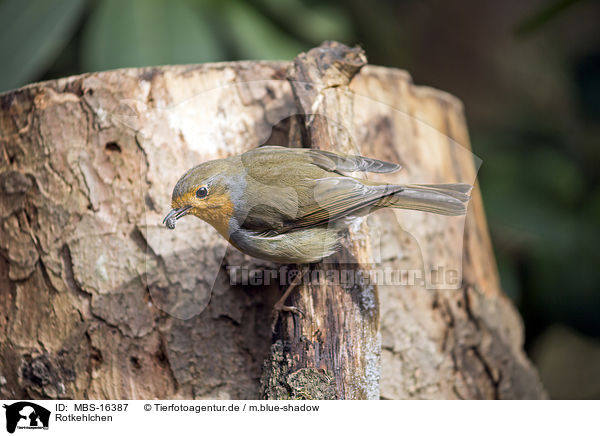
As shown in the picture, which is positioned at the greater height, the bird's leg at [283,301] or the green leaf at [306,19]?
the green leaf at [306,19]

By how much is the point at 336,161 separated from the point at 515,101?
3.61 m

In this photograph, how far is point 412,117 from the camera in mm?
2203

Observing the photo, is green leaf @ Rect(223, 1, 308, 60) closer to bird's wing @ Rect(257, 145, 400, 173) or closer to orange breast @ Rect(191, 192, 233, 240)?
bird's wing @ Rect(257, 145, 400, 173)

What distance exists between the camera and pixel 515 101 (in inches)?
183

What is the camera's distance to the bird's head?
1448 mm

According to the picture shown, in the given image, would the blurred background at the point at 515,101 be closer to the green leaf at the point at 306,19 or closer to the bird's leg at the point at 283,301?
the green leaf at the point at 306,19

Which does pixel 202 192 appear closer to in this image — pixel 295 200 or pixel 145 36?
pixel 295 200

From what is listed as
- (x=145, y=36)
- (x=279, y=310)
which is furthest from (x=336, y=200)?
(x=145, y=36)

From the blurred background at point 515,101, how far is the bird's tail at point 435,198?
1.77 metres

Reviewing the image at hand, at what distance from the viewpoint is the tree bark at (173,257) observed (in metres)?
1.66

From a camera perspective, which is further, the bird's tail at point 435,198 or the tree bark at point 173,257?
the tree bark at point 173,257

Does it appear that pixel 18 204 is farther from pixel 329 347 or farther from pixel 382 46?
pixel 382 46

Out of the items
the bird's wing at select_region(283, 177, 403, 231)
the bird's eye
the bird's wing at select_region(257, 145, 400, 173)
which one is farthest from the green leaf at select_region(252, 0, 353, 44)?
the bird's eye

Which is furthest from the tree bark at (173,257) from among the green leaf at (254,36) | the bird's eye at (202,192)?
the green leaf at (254,36)
